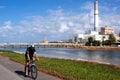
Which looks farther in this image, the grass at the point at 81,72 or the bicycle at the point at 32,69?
the grass at the point at 81,72

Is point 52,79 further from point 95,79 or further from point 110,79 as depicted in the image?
point 110,79

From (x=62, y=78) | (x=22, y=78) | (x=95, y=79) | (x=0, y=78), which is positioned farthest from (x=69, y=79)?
(x=0, y=78)

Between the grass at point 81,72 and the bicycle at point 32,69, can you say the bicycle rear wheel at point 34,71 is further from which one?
the grass at point 81,72

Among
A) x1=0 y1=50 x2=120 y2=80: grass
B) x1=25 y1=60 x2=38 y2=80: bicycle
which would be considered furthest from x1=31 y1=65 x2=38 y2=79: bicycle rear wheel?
x1=0 y1=50 x2=120 y2=80: grass

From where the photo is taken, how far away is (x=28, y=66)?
16.1 metres

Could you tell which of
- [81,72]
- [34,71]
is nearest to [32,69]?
[34,71]

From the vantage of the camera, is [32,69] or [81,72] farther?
[81,72]

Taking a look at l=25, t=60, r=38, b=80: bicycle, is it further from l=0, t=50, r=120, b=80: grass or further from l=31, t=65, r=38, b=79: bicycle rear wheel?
l=0, t=50, r=120, b=80: grass

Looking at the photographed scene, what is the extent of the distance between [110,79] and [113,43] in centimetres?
18626

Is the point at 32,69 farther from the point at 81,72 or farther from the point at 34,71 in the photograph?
the point at 81,72

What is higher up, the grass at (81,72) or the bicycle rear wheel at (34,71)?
the bicycle rear wheel at (34,71)

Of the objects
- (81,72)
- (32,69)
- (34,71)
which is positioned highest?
(32,69)

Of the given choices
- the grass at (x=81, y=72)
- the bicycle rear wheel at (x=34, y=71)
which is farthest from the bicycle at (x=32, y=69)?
the grass at (x=81, y=72)

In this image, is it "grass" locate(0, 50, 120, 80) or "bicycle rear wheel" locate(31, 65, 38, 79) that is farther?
"grass" locate(0, 50, 120, 80)
